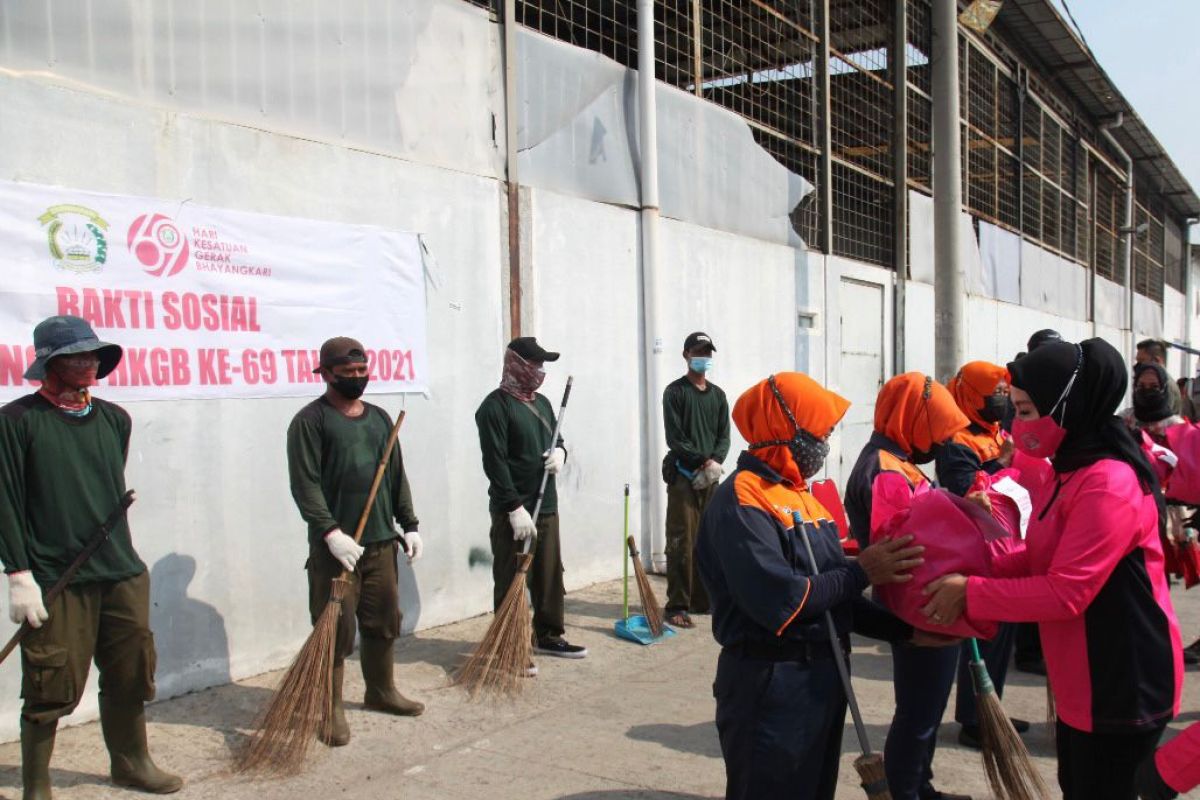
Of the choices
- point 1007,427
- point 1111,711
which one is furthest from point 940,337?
point 1111,711

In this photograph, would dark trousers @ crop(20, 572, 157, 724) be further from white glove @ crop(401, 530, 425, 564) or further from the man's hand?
the man's hand

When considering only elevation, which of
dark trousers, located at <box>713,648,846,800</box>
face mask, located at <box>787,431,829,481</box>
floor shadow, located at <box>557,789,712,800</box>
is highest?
face mask, located at <box>787,431,829,481</box>

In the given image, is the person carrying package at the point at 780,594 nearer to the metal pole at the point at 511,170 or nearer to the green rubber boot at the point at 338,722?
the green rubber boot at the point at 338,722

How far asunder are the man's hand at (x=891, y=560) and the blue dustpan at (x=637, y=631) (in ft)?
12.1

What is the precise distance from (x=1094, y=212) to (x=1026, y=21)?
25.2ft

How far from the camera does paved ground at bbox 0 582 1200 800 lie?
159 inches

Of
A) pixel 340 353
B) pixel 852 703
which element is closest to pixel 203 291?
pixel 340 353

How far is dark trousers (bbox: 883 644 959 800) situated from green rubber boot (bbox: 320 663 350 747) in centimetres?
245

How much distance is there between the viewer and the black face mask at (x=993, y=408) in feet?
16.5

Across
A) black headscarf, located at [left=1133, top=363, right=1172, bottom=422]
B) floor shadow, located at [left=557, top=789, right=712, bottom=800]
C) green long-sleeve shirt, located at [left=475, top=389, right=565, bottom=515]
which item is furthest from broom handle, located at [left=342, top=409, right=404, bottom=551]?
black headscarf, located at [left=1133, top=363, right=1172, bottom=422]

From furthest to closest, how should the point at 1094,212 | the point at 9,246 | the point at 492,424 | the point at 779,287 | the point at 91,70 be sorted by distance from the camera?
the point at 1094,212
the point at 779,287
the point at 492,424
the point at 91,70
the point at 9,246

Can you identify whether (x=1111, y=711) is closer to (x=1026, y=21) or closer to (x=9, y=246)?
(x=9, y=246)

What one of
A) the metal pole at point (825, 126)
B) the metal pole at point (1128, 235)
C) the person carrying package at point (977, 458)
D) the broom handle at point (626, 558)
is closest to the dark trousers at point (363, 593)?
the broom handle at point (626, 558)

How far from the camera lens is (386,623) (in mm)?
4812
